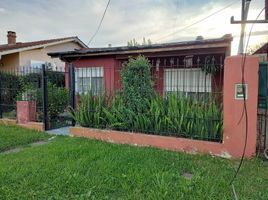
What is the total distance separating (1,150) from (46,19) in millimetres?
12414

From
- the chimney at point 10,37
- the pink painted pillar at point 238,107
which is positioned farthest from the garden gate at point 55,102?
the chimney at point 10,37

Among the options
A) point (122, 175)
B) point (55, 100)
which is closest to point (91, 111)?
point (55, 100)

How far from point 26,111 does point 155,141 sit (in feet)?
16.0

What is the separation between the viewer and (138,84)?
→ 245 inches

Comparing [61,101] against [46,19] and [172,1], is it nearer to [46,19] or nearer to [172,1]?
[172,1]

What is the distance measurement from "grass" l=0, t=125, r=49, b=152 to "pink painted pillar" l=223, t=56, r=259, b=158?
4.99m

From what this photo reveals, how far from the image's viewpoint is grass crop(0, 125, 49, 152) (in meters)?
6.27

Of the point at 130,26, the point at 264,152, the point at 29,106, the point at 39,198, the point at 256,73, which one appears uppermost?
the point at 130,26

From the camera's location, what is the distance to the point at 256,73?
15.2ft

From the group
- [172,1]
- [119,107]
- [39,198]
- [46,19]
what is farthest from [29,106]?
[46,19]

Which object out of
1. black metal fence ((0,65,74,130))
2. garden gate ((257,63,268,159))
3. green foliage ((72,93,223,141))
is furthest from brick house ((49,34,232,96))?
garden gate ((257,63,268,159))

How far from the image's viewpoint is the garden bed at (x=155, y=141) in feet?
16.7

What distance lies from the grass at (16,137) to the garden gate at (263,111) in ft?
18.2

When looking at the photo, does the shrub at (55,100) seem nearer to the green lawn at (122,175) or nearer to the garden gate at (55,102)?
the garden gate at (55,102)
